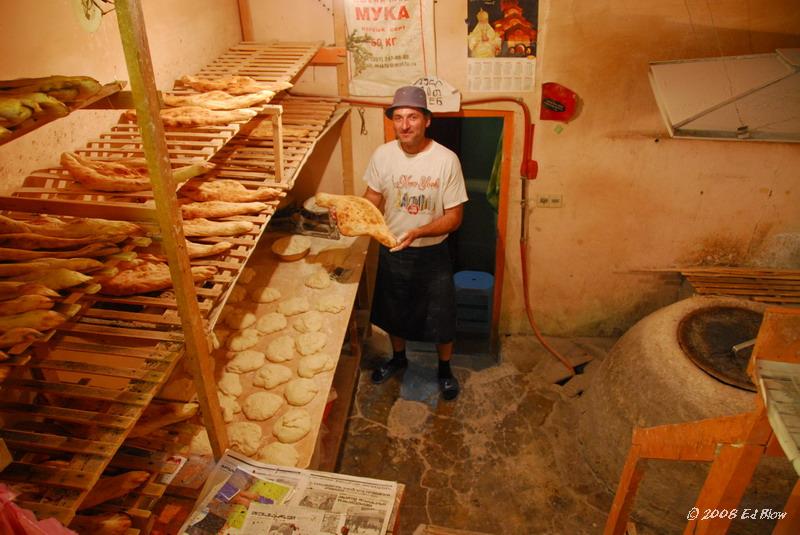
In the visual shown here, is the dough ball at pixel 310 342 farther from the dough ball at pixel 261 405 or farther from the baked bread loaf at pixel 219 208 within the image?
the baked bread loaf at pixel 219 208

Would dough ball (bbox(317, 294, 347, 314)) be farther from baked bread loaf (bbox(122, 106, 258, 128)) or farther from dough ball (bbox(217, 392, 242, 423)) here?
baked bread loaf (bbox(122, 106, 258, 128))

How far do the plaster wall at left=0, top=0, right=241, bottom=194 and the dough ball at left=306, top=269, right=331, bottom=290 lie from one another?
66.3 inches

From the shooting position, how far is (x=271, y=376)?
308 centimetres

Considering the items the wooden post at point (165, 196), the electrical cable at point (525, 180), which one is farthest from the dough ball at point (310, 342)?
the electrical cable at point (525, 180)

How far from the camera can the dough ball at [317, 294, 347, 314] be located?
144 inches

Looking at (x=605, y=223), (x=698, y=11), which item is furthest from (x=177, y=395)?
(x=698, y=11)

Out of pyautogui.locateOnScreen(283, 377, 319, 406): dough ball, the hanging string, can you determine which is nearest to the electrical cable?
the hanging string

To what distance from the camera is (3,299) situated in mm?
1495

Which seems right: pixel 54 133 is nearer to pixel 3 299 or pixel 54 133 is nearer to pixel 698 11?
pixel 3 299

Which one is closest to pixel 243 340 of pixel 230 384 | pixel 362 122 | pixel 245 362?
pixel 245 362

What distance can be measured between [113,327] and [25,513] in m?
0.83

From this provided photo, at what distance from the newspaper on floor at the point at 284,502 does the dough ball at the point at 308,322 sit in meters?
1.22

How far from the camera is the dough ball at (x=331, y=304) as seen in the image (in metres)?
3.66

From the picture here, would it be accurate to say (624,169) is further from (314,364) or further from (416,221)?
(314,364)
